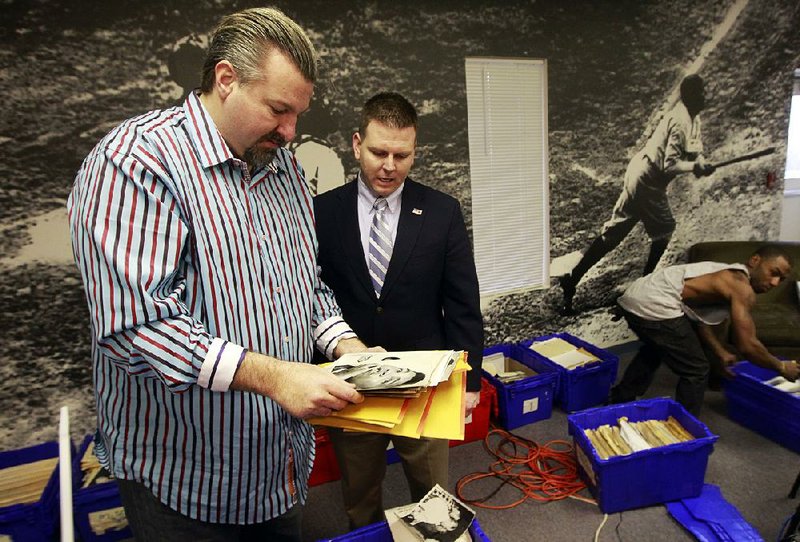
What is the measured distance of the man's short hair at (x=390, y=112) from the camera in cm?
166

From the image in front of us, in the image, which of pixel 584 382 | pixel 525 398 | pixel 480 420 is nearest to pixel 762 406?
pixel 584 382

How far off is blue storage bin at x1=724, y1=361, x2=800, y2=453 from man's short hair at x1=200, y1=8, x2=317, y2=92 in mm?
2984

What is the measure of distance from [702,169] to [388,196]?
333cm

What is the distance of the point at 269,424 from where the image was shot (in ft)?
3.43

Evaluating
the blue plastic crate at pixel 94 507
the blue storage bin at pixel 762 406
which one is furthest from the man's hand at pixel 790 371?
the blue plastic crate at pixel 94 507

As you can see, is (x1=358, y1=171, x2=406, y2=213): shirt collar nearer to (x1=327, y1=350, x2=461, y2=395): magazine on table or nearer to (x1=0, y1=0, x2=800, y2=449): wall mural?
(x1=327, y1=350, x2=461, y2=395): magazine on table

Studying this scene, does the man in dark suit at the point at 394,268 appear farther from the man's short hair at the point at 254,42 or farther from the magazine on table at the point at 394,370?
the man's short hair at the point at 254,42

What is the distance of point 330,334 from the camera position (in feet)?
4.18

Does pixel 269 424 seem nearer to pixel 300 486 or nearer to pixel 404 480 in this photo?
pixel 300 486

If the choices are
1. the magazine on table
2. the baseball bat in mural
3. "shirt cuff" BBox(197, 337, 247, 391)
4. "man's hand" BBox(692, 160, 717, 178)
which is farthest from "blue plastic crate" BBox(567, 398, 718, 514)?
the baseball bat in mural

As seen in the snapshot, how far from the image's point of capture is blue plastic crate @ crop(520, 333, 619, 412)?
3003 mm

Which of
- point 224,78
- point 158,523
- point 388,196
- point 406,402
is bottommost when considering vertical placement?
point 158,523

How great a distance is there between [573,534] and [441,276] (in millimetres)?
1310

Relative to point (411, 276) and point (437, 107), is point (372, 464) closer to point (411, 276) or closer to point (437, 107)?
point (411, 276)
